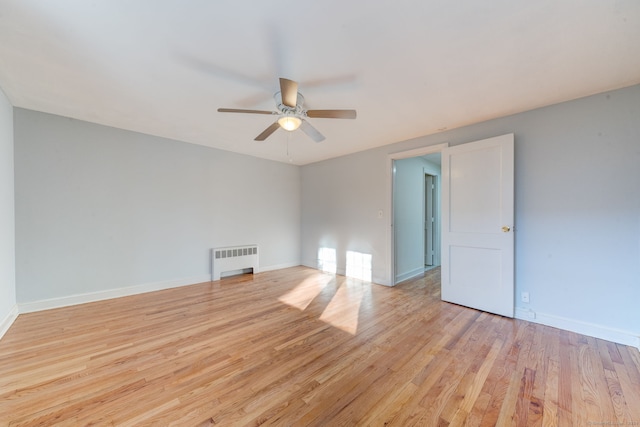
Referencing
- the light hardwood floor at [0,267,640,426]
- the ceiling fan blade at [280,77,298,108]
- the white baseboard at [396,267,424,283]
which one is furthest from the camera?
the white baseboard at [396,267,424,283]

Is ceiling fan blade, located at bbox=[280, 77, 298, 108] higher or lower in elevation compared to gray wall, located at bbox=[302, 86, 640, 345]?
higher

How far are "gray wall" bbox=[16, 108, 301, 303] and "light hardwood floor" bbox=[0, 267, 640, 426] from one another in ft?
2.00

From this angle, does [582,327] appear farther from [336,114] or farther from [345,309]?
[336,114]

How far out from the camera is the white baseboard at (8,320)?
2408 millimetres

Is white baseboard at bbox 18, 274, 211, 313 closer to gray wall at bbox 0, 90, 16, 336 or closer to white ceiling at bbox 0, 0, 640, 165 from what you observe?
gray wall at bbox 0, 90, 16, 336

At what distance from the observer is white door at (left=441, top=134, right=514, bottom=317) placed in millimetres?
2865

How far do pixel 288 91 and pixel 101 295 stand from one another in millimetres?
3777

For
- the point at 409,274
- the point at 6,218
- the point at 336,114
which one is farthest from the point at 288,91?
the point at 409,274

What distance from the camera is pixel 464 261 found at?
3.23 metres

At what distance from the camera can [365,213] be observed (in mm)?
4527

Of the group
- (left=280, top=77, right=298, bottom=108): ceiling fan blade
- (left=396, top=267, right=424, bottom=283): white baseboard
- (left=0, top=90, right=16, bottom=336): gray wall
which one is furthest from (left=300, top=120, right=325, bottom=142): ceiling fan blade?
(left=0, top=90, right=16, bottom=336): gray wall

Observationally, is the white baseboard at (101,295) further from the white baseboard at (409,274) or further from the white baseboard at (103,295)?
the white baseboard at (409,274)

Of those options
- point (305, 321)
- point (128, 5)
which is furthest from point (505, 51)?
point (305, 321)

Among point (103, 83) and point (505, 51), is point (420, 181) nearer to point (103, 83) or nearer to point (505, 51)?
point (505, 51)
